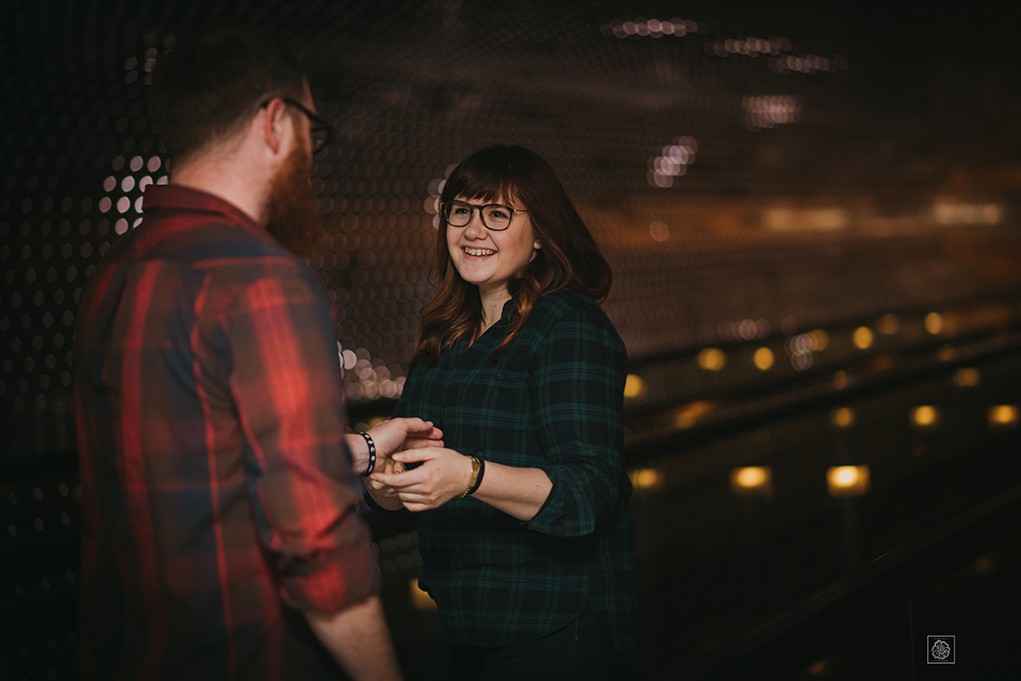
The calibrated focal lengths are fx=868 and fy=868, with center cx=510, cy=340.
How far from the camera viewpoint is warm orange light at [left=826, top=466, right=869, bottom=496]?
10.8ft

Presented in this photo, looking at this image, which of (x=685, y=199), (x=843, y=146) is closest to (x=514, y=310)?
(x=685, y=199)

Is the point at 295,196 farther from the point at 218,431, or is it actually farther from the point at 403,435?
the point at 403,435

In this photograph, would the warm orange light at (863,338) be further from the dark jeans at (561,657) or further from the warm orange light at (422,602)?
the dark jeans at (561,657)

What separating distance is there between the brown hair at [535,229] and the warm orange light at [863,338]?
29.3ft

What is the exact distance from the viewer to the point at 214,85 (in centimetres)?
84

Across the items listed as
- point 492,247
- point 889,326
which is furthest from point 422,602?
point 889,326

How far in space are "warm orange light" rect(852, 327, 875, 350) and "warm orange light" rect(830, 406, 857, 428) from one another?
6.08 m

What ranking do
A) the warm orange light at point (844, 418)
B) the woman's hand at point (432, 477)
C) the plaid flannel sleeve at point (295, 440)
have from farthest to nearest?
1. the warm orange light at point (844, 418)
2. the woman's hand at point (432, 477)
3. the plaid flannel sleeve at point (295, 440)

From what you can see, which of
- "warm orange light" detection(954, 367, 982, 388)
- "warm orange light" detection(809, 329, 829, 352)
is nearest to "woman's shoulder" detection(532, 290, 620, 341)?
"warm orange light" detection(954, 367, 982, 388)

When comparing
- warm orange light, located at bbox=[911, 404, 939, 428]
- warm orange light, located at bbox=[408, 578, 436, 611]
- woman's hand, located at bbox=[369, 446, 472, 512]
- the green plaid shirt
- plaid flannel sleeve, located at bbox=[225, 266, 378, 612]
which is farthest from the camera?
warm orange light, located at bbox=[911, 404, 939, 428]

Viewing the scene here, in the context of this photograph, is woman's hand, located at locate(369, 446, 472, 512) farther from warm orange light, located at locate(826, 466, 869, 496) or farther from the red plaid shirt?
warm orange light, located at locate(826, 466, 869, 496)

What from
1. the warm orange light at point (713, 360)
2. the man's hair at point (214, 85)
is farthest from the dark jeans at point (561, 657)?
the warm orange light at point (713, 360)

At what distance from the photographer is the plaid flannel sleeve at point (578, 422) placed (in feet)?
3.63

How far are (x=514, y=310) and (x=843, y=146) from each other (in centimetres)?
806
